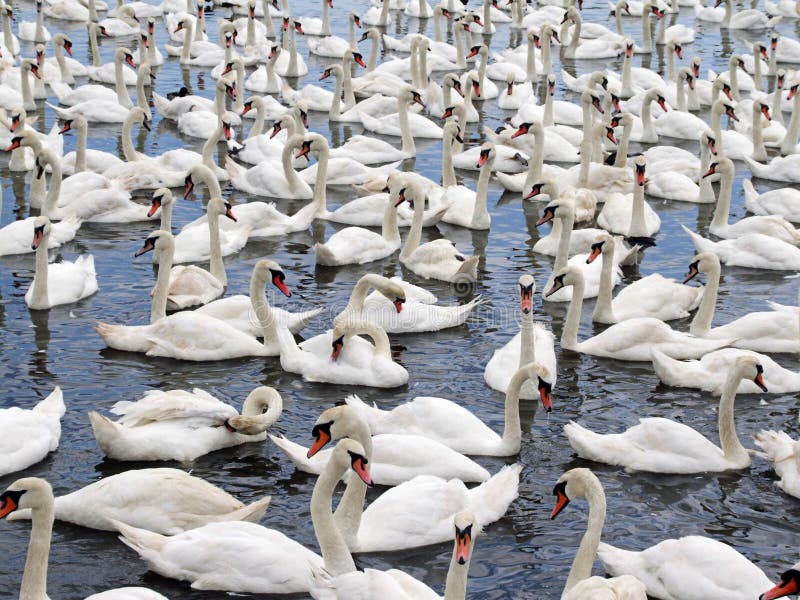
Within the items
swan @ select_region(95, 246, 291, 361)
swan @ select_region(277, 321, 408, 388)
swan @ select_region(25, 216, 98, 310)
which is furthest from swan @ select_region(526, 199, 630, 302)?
swan @ select_region(25, 216, 98, 310)

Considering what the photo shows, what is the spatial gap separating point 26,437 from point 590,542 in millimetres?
5190

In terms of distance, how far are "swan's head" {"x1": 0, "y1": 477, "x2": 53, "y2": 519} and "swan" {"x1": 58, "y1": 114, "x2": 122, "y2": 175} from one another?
12001mm

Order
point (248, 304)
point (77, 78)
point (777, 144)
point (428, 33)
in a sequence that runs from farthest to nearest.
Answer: point (428, 33) → point (77, 78) → point (777, 144) → point (248, 304)

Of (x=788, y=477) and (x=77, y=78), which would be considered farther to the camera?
(x=77, y=78)

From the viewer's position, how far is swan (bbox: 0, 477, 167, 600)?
375 inches

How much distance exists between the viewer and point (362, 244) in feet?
59.5

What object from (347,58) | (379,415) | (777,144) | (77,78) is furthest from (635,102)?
(379,415)

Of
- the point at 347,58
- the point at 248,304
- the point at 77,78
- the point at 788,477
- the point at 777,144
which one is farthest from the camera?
the point at 77,78

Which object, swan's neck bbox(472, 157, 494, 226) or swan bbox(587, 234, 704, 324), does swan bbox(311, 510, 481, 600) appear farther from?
swan's neck bbox(472, 157, 494, 226)

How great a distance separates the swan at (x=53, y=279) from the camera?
15789 millimetres

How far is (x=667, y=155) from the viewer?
75.0 feet

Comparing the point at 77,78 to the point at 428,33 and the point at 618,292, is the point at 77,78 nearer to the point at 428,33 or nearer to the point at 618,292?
the point at 428,33

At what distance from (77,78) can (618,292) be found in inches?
639

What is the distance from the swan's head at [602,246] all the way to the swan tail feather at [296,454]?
5.29 metres
